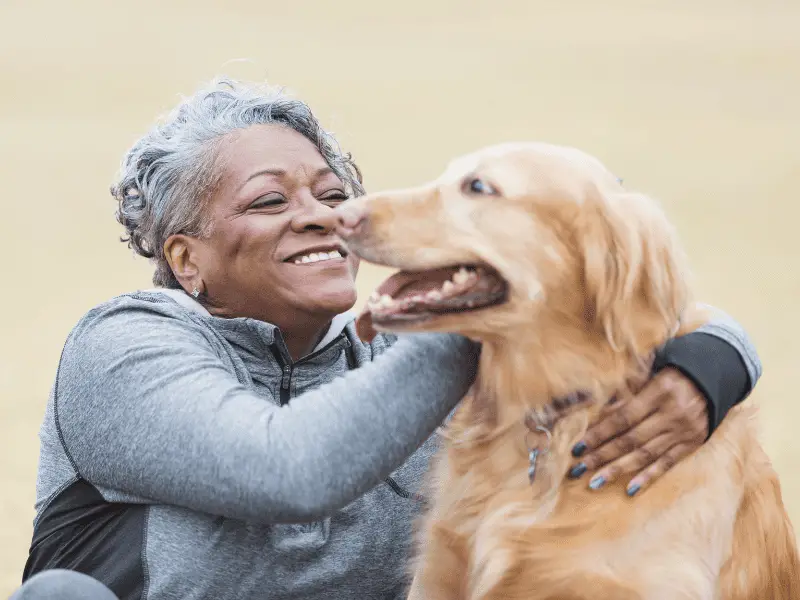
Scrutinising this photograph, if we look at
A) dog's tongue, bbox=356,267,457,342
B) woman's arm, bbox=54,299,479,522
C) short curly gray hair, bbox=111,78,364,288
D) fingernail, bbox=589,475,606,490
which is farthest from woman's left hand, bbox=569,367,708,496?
short curly gray hair, bbox=111,78,364,288

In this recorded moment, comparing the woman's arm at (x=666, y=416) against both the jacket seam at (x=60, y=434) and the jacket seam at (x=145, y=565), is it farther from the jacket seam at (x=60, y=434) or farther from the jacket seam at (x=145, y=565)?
the jacket seam at (x=60, y=434)

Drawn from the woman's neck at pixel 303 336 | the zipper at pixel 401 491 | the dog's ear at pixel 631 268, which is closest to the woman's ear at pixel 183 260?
the woman's neck at pixel 303 336

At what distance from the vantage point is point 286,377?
2.12 meters

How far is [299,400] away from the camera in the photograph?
1.70 meters

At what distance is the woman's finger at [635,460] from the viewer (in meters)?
1.76

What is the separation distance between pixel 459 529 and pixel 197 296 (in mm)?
755

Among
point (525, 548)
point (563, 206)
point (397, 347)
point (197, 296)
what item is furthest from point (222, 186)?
point (525, 548)

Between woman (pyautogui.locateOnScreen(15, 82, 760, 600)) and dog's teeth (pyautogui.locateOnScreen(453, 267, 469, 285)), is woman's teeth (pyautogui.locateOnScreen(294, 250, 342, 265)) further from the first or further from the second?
dog's teeth (pyautogui.locateOnScreen(453, 267, 469, 285))

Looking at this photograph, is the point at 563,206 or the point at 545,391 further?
the point at 545,391

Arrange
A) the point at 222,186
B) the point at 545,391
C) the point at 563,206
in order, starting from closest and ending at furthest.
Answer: the point at 563,206 → the point at 545,391 → the point at 222,186

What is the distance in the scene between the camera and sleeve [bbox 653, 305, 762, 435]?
5.80 feet

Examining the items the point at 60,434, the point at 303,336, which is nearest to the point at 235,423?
the point at 60,434

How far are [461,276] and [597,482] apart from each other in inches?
17.5

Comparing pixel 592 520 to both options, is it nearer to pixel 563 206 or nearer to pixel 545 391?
pixel 545 391
